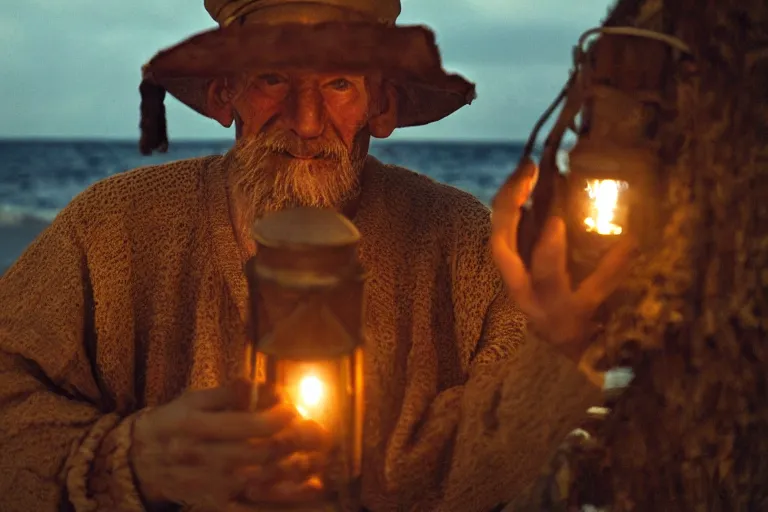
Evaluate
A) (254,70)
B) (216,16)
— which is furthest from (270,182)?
(216,16)

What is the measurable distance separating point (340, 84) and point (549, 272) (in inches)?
34.4

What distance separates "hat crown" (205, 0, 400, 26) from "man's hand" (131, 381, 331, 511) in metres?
0.95

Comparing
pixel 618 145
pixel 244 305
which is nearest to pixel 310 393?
pixel 244 305

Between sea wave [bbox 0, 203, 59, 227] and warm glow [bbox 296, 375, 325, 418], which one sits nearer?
warm glow [bbox 296, 375, 325, 418]

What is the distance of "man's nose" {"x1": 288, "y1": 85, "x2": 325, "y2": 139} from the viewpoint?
2078 mm

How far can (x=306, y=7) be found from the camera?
2.04 meters

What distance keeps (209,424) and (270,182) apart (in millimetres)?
704

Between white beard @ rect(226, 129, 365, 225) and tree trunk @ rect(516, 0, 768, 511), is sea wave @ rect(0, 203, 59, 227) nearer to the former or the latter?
white beard @ rect(226, 129, 365, 225)

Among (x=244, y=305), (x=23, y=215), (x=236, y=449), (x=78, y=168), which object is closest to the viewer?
(x=236, y=449)

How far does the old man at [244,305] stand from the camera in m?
1.86

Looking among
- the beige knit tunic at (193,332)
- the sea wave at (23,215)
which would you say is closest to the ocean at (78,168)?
the sea wave at (23,215)

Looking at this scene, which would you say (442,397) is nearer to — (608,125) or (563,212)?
(563,212)

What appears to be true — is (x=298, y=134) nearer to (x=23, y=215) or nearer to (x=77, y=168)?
(x=23, y=215)

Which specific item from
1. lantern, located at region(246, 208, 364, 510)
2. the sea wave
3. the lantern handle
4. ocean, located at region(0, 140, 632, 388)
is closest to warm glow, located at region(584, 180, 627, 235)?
the lantern handle
